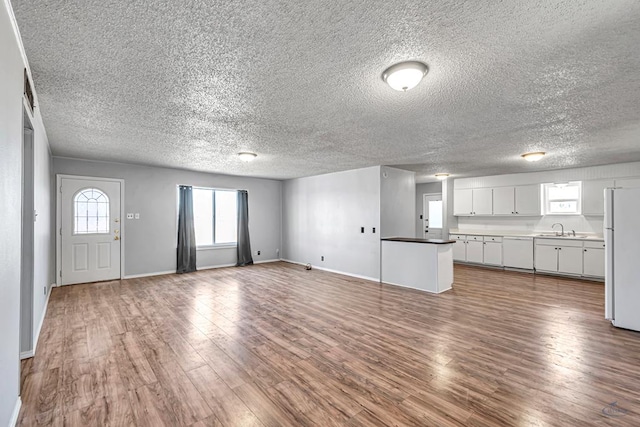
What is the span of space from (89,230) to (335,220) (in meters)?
5.06

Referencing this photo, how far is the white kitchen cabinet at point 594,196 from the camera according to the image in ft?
19.8

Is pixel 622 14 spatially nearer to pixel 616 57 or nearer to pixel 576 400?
pixel 616 57

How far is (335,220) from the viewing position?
7051mm

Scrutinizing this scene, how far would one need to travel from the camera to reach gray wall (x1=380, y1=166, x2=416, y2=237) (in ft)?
20.0

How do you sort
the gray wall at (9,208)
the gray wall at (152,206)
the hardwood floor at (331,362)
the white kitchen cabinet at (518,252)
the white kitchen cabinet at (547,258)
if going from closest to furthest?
the gray wall at (9,208) < the hardwood floor at (331,362) < the gray wall at (152,206) < the white kitchen cabinet at (547,258) < the white kitchen cabinet at (518,252)

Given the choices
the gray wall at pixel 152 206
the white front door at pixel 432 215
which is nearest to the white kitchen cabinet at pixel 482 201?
the white front door at pixel 432 215

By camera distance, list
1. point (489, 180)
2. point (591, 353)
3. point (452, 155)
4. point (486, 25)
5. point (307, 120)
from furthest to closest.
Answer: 1. point (489, 180)
2. point (452, 155)
3. point (307, 120)
4. point (591, 353)
5. point (486, 25)

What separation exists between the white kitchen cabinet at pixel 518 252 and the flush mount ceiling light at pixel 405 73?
6.34 metres

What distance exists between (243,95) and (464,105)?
2121mm

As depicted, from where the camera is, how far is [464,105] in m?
2.89

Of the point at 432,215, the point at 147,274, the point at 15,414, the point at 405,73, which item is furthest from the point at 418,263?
the point at 147,274

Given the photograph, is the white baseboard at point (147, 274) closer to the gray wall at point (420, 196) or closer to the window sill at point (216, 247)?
the window sill at point (216, 247)

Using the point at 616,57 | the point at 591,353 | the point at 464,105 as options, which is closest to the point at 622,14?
the point at 616,57

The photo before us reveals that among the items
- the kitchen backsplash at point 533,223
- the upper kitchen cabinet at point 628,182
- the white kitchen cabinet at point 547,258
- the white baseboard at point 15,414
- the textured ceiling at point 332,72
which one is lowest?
the white baseboard at point 15,414
